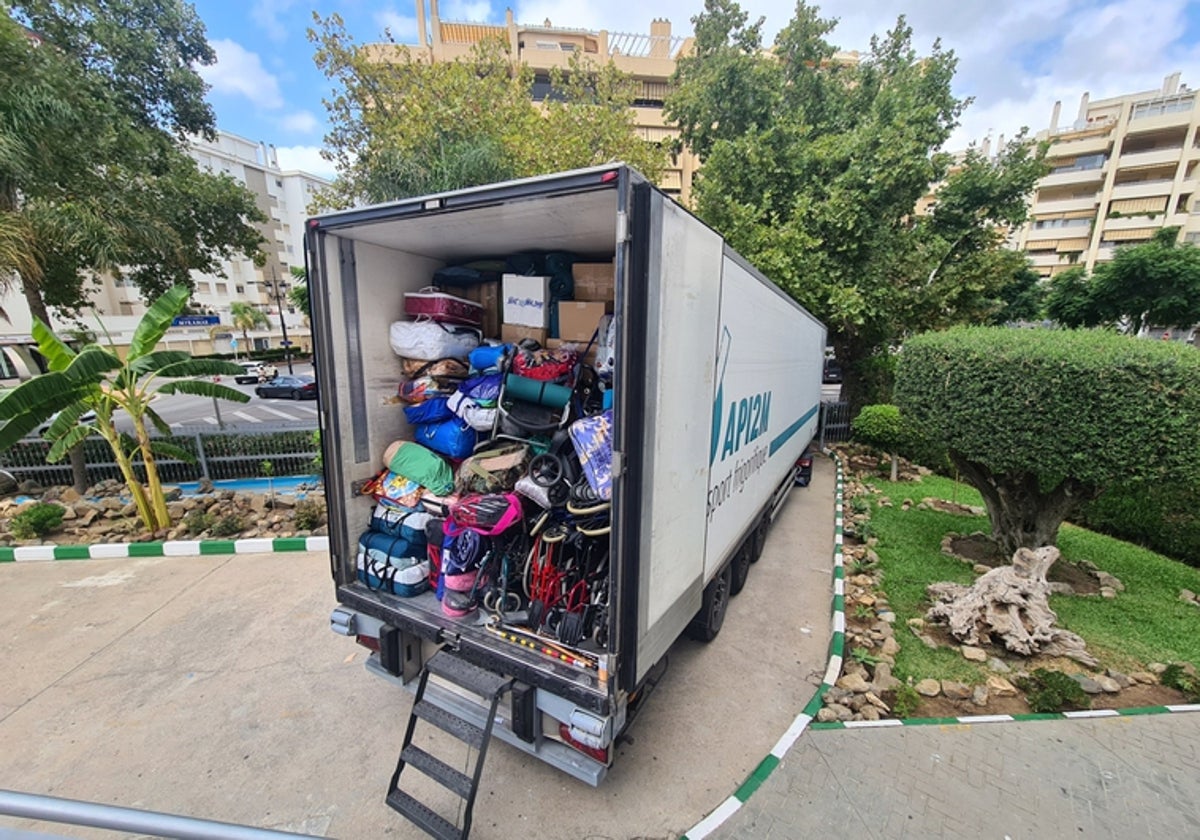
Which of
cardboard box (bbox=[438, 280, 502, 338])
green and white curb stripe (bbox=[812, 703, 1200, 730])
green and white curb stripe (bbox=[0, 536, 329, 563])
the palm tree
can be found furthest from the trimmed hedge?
the palm tree

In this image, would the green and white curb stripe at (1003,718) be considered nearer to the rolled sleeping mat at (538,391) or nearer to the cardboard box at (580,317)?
the rolled sleeping mat at (538,391)

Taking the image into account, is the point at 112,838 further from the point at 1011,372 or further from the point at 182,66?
the point at 182,66

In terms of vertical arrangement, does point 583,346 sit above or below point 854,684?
above

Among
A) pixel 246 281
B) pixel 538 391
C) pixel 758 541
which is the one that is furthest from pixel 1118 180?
pixel 246 281

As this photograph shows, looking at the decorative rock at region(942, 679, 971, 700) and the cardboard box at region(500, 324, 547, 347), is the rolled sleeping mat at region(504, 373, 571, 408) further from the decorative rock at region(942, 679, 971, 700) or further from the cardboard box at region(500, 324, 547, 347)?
the decorative rock at region(942, 679, 971, 700)

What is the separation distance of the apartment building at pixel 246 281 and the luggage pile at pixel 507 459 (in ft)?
118

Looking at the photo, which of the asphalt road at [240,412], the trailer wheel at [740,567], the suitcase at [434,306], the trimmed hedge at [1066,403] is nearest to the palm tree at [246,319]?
the asphalt road at [240,412]

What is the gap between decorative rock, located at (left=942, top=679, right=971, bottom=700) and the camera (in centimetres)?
363

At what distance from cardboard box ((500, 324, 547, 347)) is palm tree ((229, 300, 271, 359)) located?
143 feet

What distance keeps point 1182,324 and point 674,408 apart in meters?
26.9

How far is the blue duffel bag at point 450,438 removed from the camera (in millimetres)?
3617

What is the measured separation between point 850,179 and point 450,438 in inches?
435

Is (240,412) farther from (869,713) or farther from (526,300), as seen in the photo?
(869,713)

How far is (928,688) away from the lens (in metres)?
3.68
